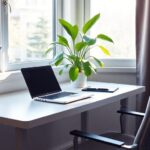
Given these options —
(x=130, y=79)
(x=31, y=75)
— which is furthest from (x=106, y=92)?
(x=130, y=79)

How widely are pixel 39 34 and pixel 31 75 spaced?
761 millimetres

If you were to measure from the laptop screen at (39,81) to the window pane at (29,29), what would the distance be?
15.6 inches

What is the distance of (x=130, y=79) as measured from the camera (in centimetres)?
292

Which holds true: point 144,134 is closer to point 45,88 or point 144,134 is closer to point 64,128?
point 45,88

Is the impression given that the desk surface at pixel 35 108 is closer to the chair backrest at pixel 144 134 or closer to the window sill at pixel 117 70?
the chair backrest at pixel 144 134

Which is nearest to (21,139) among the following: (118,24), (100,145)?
(100,145)

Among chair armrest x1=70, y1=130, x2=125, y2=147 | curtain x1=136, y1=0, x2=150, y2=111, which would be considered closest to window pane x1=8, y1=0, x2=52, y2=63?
curtain x1=136, y1=0, x2=150, y2=111

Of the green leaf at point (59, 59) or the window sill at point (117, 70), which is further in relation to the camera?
the window sill at point (117, 70)

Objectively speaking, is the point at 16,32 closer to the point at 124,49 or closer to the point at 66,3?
the point at 66,3

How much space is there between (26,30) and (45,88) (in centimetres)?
68

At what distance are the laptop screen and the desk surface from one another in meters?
0.08

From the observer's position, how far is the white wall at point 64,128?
230cm

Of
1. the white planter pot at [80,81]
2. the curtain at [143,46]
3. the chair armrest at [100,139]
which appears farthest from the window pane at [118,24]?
the chair armrest at [100,139]

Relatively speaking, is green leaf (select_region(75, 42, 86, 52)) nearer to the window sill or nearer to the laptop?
the laptop
